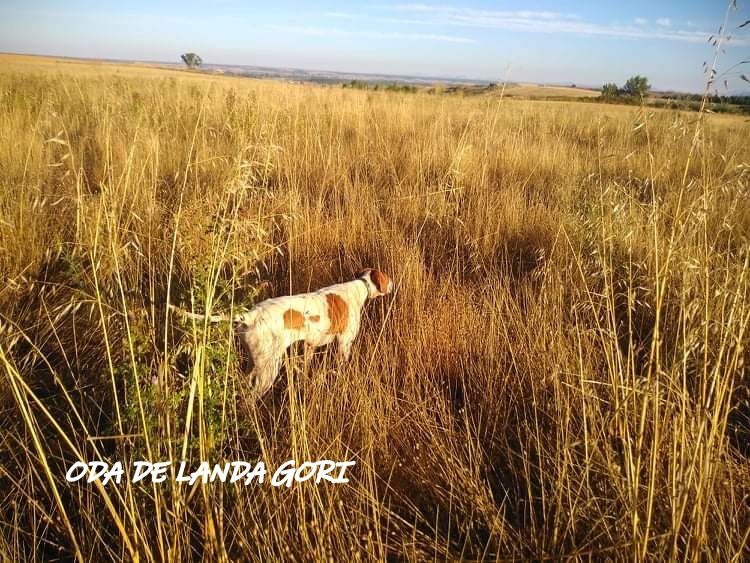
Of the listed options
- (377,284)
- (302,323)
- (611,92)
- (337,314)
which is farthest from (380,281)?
(611,92)

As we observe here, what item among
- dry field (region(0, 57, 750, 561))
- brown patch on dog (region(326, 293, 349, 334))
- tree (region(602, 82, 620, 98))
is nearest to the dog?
brown patch on dog (region(326, 293, 349, 334))

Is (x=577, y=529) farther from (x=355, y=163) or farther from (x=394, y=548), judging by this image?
(x=355, y=163)

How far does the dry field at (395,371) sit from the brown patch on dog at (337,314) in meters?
0.20

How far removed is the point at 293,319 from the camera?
2.21m

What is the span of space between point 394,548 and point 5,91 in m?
8.10

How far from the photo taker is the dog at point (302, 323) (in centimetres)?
205

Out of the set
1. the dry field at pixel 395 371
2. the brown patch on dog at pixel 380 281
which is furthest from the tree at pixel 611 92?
the brown patch on dog at pixel 380 281

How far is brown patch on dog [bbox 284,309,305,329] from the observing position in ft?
7.15

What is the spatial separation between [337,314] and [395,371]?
0.50 m

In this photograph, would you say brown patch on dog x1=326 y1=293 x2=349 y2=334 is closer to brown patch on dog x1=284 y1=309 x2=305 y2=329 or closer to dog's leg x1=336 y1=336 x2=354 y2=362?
dog's leg x1=336 y1=336 x2=354 y2=362

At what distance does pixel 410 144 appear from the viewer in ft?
18.9

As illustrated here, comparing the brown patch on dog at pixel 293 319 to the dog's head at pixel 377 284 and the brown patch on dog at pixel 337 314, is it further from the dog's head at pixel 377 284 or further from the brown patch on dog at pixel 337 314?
the dog's head at pixel 377 284

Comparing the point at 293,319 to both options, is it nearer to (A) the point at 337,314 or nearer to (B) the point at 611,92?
(A) the point at 337,314

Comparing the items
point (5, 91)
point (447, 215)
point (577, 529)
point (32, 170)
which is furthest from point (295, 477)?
point (5, 91)
